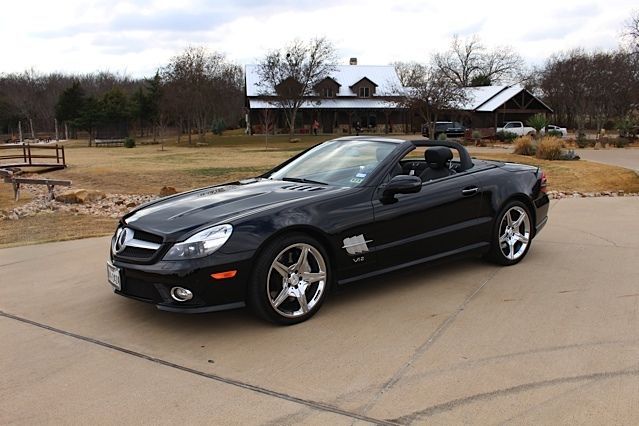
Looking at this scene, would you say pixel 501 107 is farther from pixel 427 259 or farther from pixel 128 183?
pixel 427 259

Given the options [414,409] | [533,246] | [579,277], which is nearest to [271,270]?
[414,409]

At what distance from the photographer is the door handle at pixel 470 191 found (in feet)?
17.7

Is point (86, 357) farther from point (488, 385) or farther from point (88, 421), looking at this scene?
point (488, 385)

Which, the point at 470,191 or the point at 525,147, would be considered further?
the point at 525,147

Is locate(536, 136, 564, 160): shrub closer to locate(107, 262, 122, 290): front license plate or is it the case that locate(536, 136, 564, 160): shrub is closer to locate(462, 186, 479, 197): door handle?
locate(462, 186, 479, 197): door handle

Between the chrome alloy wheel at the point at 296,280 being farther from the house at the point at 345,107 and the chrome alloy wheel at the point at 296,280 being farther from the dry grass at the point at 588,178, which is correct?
the house at the point at 345,107

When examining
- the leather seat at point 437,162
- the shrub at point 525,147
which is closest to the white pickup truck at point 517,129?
the shrub at point 525,147

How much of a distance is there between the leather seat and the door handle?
26 cm

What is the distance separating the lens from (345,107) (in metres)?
59.8

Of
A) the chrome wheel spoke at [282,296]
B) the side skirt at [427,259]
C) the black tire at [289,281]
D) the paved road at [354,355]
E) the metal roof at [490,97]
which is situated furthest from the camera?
the metal roof at [490,97]

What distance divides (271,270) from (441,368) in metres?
1.38

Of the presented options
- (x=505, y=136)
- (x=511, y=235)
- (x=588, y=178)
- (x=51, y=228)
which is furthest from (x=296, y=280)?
(x=505, y=136)

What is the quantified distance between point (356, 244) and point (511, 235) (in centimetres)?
Result: 215

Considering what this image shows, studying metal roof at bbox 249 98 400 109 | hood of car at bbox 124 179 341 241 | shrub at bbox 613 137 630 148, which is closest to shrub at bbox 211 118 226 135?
metal roof at bbox 249 98 400 109
